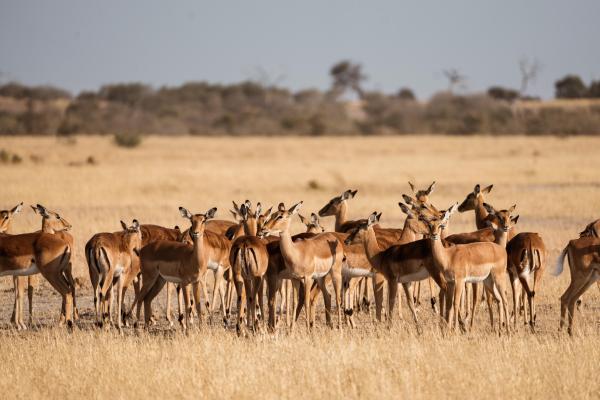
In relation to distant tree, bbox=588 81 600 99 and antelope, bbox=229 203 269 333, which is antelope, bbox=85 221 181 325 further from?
distant tree, bbox=588 81 600 99

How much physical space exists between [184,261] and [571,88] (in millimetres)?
106316

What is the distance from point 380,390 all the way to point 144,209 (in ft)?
64.5

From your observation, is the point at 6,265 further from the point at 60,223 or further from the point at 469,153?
the point at 469,153

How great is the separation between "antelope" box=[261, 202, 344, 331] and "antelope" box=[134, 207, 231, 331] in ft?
2.85

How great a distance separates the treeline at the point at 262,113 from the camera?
7369 cm

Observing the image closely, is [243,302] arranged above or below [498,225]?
below

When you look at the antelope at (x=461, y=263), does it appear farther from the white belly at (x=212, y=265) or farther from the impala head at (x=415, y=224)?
the white belly at (x=212, y=265)

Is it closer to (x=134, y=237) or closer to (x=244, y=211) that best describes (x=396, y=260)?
(x=244, y=211)

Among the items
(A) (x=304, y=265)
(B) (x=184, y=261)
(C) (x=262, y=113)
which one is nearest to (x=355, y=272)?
(A) (x=304, y=265)

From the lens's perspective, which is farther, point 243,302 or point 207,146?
point 207,146

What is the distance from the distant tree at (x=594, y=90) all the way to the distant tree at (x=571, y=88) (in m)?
1.38

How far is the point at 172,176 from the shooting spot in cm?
3719

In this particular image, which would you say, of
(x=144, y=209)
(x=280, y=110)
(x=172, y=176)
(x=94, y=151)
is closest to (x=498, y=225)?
(x=144, y=209)

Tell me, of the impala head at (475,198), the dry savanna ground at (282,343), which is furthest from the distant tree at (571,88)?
the impala head at (475,198)
